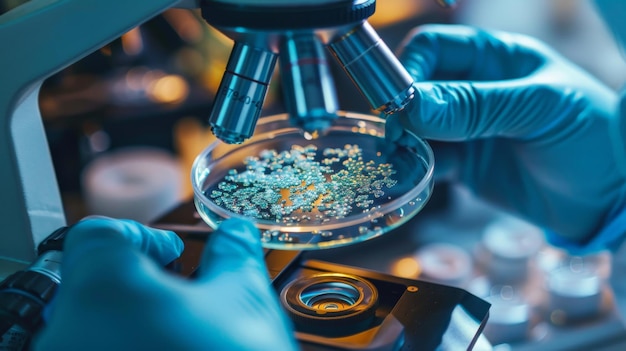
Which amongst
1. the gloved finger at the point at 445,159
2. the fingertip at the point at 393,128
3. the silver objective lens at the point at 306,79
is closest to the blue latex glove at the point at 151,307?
the silver objective lens at the point at 306,79

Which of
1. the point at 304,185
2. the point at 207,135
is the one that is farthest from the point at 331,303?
the point at 207,135

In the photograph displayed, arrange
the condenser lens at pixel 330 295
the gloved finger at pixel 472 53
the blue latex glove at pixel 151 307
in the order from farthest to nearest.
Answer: the gloved finger at pixel 472 53 < the condenser lens at pixel 330 295 < the blue latex glove at pixel 151 307

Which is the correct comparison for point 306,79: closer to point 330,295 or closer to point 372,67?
point 372,67

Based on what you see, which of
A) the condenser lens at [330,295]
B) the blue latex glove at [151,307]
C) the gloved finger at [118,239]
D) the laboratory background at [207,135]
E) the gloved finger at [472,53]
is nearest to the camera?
the blue latex glove at [151,307]

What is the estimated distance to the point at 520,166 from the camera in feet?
4.84

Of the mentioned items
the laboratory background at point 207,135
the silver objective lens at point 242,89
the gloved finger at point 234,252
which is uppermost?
the silver objective lens at point 242,89

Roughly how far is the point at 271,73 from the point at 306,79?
57 millimetres

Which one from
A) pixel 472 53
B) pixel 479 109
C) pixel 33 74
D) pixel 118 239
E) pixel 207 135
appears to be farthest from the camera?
pixel 207 135

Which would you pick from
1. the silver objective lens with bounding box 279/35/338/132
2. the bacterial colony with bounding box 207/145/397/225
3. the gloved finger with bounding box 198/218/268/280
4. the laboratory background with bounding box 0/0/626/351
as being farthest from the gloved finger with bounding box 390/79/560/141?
the laboratory background with bounding box 0/0/626/351

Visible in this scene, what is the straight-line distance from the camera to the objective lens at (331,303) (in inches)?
33.6

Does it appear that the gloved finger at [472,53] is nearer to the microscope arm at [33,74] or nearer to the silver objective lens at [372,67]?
the silver objective lens at [372,67]

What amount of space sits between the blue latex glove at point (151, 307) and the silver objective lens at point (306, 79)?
0.75 ft

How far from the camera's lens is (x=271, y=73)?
855 millimetres

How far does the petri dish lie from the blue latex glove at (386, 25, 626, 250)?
91mm
